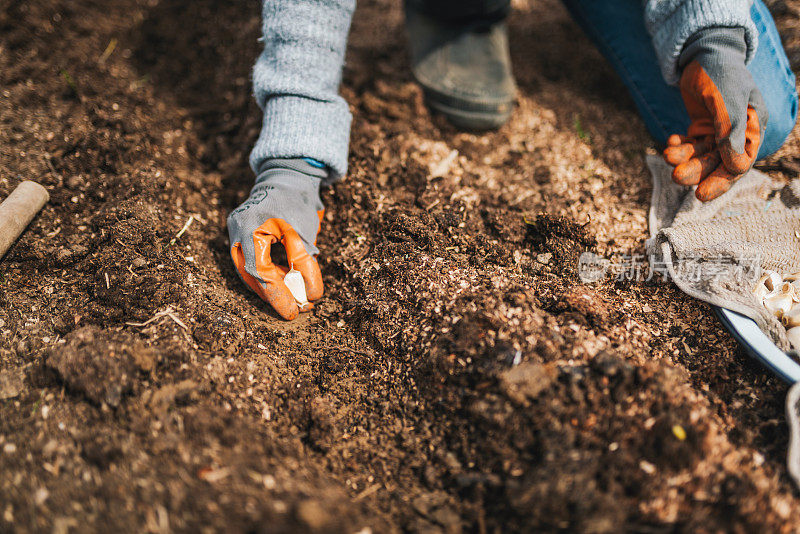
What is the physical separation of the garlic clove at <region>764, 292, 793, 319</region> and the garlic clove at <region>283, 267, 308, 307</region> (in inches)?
54.2

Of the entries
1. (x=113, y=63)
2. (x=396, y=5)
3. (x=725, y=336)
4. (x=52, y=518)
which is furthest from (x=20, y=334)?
(x=396, y=5)

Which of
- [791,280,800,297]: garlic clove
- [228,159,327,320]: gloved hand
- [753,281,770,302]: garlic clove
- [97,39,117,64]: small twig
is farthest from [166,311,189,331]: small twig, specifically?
[791,280,800,297]: garlic clove

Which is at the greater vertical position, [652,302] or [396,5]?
[396,5]

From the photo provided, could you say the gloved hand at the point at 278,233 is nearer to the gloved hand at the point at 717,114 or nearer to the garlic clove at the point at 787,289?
the gloved hand at the point at 717,114

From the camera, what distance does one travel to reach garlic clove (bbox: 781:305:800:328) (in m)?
1.32

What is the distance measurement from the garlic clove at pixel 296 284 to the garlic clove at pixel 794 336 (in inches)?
55.1

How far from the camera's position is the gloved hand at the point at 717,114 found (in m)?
1.35

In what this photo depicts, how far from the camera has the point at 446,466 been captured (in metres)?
1.14

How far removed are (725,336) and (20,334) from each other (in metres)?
1.98

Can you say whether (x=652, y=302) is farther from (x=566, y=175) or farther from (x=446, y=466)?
(x=446, y=466)

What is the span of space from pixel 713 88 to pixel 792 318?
2.31 feet

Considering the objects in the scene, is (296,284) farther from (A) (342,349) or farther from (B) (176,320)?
(B) (176,320)

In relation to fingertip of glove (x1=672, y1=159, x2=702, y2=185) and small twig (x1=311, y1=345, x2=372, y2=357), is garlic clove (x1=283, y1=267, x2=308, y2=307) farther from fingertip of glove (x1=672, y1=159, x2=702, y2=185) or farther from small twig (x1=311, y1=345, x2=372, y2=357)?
fingertip of glove (x1=672, y1=159, x2=702, y2=185)

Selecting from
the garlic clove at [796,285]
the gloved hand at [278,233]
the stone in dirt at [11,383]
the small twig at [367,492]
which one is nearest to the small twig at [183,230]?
the gloved hand at [278,233]
